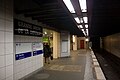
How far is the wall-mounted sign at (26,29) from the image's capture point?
6593mm

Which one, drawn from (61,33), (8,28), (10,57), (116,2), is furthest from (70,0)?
(61,33)

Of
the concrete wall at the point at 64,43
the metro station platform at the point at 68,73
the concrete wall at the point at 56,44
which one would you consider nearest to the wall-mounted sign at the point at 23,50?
the metro station platform at the point at 68,73

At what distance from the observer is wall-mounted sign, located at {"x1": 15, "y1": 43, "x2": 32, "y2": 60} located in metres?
6.62

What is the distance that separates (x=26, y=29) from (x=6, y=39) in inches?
97.5

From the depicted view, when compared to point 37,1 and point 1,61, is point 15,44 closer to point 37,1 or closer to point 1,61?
point 1,61

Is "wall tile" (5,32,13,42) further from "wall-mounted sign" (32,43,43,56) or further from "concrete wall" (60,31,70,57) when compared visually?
"concrete wall" (60,31,70,57)

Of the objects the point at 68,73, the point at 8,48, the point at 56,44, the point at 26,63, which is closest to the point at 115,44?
the point at 56,44

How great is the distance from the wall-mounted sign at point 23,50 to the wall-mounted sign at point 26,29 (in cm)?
Answer: 52

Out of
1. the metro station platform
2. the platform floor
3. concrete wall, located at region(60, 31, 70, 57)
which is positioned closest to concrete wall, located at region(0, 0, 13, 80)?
the metro station platform

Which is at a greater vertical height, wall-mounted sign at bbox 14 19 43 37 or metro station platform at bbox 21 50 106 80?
wall-mounted sign at bbox 14 19 43 37

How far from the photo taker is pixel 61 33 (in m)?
16.0

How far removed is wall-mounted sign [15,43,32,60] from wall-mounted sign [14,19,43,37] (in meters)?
0.52

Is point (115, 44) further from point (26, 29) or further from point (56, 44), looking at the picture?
point (26, 29)

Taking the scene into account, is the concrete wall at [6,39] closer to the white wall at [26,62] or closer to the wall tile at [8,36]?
the wall tile at [8,36]
